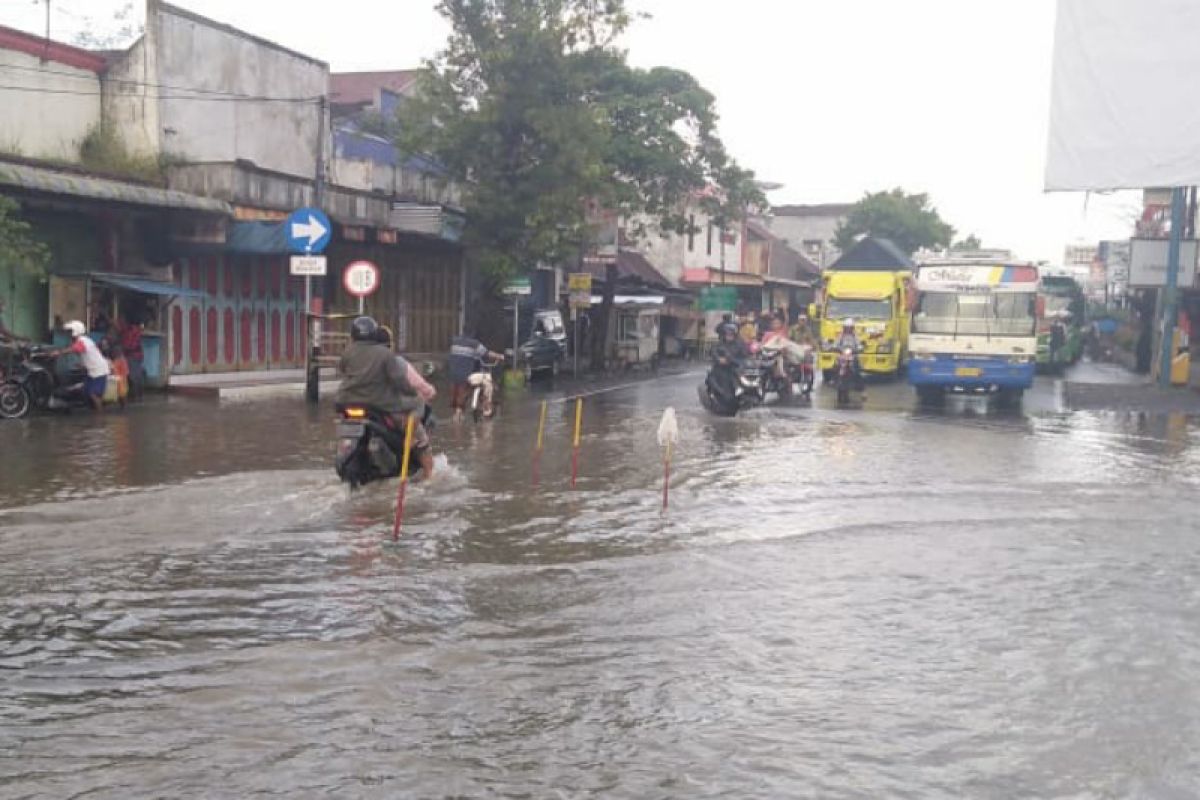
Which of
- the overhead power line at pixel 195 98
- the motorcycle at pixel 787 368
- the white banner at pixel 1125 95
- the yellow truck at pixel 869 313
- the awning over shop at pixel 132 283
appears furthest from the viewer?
the yellow truck at pixel 869 313

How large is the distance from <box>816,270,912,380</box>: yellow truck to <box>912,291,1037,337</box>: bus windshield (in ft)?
18.8

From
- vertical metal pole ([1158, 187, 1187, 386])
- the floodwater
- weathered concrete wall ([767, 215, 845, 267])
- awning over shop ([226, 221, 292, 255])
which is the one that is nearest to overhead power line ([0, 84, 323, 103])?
awning over shop ([226, 221, 292, 255])

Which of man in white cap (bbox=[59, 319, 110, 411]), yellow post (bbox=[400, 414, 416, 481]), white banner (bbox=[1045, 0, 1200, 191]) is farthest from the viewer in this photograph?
white banner (bbox=[1045, 0, 1200, 191])

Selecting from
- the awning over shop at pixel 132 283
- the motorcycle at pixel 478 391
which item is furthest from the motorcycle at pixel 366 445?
the awning over shop at pixel 132 283

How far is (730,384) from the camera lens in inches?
736

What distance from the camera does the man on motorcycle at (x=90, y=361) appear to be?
15672 millimetres

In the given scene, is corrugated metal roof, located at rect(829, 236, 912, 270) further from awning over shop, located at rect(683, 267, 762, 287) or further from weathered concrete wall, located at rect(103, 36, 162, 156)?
weathered concrete wall, located at rect(103, 36, 162, 156)

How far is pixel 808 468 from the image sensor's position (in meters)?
12.6

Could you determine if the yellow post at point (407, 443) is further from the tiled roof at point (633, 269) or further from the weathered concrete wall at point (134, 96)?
the tiled roof at point (633, 269)

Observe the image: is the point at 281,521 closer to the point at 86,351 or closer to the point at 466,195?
the point at 86,351

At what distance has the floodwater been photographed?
4344 mm

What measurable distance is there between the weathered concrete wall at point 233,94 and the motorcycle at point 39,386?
22.7 ft

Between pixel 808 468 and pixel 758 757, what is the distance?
8334 millimetres

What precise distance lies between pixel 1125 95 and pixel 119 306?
20.5m
